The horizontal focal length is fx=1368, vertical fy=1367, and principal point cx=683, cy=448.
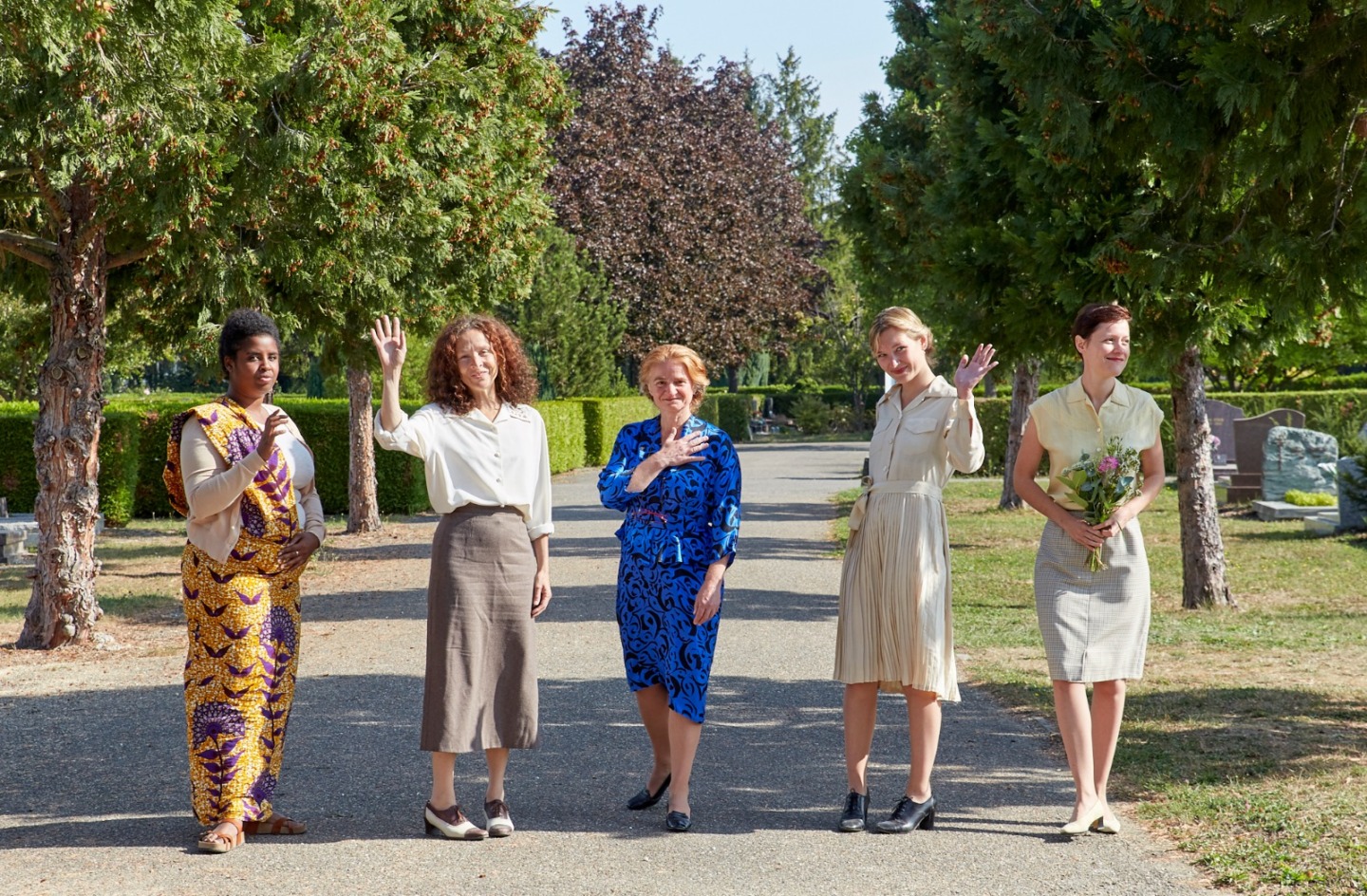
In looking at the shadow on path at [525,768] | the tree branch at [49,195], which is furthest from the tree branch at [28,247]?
the shadow on path at [525,768]

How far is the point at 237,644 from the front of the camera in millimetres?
4793

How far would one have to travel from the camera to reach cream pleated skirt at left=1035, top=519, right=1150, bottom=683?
4930mm

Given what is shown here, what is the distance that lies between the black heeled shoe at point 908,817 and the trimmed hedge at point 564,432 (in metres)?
22.5

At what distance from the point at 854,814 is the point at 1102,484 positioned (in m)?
1.50

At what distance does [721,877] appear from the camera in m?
4.40

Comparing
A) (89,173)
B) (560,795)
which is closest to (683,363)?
(560,795)

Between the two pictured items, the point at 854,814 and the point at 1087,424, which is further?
the point at 1087,424

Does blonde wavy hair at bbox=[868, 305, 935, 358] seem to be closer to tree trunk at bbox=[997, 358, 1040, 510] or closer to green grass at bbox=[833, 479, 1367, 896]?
green grass at bbox=[833, 479, 1367, 896]

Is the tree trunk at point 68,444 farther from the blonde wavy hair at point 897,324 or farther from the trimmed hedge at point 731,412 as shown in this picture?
the trimmed hedge at point 731,412

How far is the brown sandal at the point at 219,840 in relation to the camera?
468cm

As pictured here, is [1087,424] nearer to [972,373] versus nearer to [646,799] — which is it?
[972,373]

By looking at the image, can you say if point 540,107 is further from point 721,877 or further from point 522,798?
point 721,877

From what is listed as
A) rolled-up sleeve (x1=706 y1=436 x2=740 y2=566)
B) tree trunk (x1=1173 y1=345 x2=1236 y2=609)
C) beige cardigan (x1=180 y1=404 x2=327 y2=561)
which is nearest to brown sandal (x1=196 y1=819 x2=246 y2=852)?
beige cardigan (x1=180 y1=404 x2=327 y2=561)

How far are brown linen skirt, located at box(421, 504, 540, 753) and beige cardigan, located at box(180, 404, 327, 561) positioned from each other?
2.28 ft
